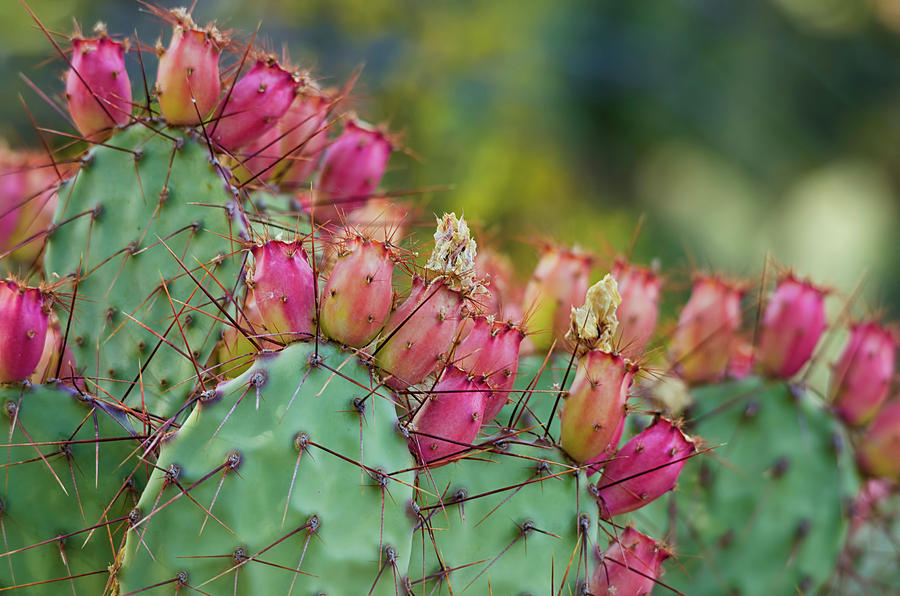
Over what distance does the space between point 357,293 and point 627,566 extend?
337 mm

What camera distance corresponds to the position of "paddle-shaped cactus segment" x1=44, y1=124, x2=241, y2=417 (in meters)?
0.89

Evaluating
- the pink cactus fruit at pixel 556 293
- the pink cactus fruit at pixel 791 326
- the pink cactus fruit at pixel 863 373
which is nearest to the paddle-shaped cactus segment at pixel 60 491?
the pink cactus fruit at pixel 556 293

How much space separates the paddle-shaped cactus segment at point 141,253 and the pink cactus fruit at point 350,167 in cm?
20

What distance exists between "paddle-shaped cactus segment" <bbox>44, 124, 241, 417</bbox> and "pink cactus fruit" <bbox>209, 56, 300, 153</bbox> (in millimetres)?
36

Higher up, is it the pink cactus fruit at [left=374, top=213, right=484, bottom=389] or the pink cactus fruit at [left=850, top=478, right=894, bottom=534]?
the pink cactus fruit at [left=374, top=213, right=484, bottom=389]

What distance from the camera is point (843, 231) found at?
16.4 ft

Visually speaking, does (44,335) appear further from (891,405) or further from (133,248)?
(891,405)

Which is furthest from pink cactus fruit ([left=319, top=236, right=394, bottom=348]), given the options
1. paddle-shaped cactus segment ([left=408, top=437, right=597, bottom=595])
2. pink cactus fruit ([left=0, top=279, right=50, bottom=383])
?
pink cactus fruit ([left=0, top=279, right=50, bottom=383])

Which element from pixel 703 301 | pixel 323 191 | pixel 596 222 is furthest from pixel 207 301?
pixel 596 222

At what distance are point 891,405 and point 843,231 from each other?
162 inches

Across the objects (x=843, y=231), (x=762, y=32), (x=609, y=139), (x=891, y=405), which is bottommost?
(x=609, y=139)

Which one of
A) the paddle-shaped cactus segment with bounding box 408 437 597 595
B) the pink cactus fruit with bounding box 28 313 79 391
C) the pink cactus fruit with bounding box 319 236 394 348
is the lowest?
the pink cactus fruit with bounding box 28 313 79 391

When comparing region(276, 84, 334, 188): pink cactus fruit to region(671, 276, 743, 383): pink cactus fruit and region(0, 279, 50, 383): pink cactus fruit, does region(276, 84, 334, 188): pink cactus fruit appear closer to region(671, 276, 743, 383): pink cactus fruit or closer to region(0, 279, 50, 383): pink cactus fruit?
region(0, 279, 50, 383): pink cactus fruit

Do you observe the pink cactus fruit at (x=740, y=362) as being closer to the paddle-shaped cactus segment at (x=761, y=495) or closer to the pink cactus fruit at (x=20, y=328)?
the paddle-shaped cactus segment at (x=761, y=495)
